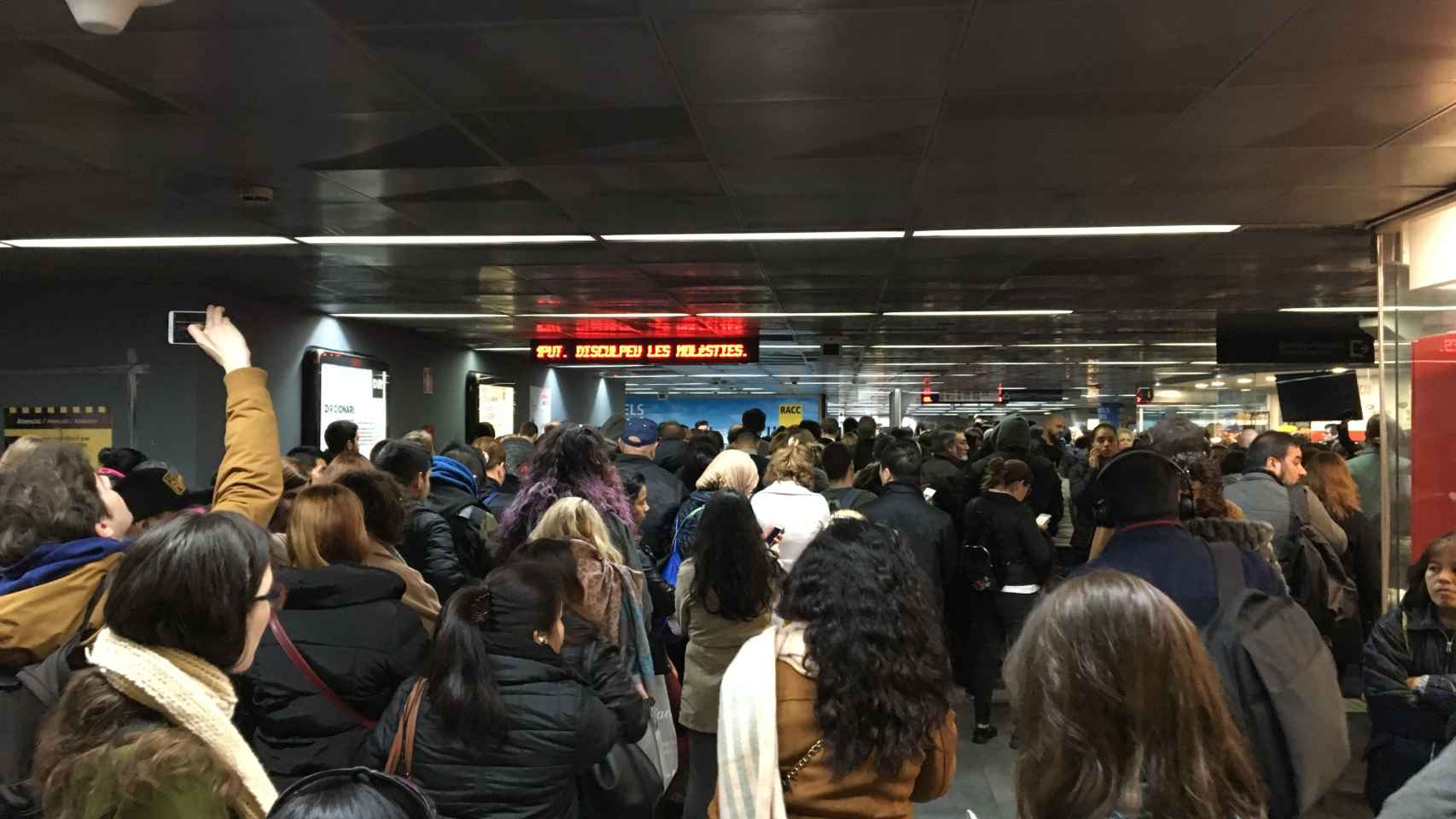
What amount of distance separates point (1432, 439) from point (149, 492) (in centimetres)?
670

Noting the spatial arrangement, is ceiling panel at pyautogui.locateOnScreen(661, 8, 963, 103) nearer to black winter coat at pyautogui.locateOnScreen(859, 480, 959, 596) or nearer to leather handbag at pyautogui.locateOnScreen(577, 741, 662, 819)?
leather handbag at pyautogui.locateOnScreen(577, 741, 662, 819)

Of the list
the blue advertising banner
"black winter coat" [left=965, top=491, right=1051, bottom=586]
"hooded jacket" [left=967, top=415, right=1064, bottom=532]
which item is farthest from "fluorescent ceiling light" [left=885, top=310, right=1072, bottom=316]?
the blue advertising banner

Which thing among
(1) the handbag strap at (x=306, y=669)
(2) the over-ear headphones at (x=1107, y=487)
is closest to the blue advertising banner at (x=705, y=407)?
(2) the over-ear headphones at (x=1107, y=487)

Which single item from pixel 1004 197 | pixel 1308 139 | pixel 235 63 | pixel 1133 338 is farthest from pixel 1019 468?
pixel 1133 338

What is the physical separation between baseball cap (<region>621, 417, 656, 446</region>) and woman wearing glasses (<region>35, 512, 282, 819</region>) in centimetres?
377

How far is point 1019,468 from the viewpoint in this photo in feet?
19.2

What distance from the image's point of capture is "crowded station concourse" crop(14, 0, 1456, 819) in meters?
1.60

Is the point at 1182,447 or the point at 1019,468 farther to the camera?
the point at 1019,468

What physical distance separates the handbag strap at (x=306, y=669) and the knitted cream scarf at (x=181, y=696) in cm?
94

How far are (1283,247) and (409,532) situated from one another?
263 inches

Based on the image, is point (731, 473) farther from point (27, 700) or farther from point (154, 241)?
point (154, 241)

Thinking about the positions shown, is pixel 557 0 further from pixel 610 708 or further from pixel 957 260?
pixel 957 260

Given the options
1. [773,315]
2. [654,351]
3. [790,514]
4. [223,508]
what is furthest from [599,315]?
[223,508]

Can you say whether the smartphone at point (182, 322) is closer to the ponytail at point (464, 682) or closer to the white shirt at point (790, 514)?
the ponytail at point (464, 682)
